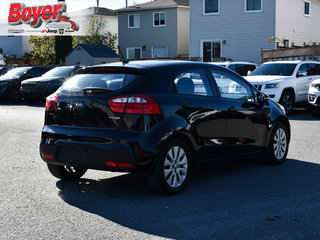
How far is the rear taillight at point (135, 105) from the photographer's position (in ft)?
20.1

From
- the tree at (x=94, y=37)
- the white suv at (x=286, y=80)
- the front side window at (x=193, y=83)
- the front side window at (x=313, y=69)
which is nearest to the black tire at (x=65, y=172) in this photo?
the front side window at (x=193, y=83)

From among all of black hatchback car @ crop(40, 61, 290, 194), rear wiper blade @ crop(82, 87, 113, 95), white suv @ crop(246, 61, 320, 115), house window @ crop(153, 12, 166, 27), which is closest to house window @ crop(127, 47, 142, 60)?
house window @ crop(153, 12, 166, 27)

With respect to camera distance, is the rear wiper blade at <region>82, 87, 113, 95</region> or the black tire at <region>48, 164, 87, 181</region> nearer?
the rear wiper blade at <region>82, 87, 113, 95</region>

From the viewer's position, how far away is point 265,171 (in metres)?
7.98

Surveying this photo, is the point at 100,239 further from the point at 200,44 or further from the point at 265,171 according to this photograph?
the point at 200,44

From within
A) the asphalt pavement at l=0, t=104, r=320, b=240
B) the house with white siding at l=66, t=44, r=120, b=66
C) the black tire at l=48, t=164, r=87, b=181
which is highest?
the house with white siding at l=66, t=44, r=120, b=66

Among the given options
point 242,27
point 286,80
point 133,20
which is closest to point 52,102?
point 286,80

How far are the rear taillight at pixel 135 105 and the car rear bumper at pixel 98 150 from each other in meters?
0.26

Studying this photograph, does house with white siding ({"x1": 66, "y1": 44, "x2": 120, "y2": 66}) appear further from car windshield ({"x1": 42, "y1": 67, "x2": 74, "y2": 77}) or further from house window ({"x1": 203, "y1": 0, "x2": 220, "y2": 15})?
car windshield ({"x1": 42, "y1": 67, "x2": 74, "y2": 77})

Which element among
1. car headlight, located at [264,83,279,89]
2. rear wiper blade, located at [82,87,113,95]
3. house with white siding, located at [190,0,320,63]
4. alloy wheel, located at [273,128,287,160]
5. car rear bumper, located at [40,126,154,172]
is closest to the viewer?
car rear bumper, located at [40,126,154,172]

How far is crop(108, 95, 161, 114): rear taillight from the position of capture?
614 centimetres

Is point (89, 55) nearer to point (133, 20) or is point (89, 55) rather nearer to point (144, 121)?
point (133, 20)

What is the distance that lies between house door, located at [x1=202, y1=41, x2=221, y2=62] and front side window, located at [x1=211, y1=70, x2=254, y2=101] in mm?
27984

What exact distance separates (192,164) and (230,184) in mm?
651
